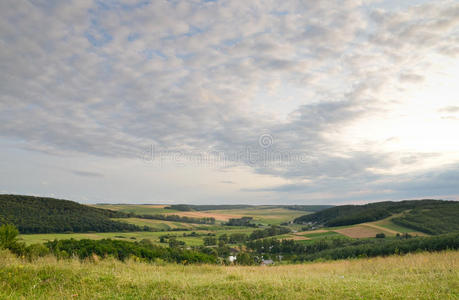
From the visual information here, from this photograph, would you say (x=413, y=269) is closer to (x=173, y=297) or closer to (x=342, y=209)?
(x=173, y=297)

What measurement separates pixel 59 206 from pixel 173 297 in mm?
131937

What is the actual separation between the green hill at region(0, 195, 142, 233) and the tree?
84.2 meters

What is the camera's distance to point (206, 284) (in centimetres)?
1018

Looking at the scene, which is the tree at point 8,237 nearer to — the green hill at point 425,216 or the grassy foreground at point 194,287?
the grassy foreground at point 194,287

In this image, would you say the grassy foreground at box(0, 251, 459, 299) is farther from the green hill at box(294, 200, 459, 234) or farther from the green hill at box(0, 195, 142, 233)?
the green hill at box(0, 195, 142, 233)

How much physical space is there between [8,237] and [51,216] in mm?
103925

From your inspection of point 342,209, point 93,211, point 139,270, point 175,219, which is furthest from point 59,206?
point 342,209

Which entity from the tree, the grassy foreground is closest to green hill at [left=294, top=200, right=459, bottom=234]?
the grassy foreground

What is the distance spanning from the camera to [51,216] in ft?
342

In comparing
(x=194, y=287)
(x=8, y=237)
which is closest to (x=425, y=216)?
(x=194, y=287)

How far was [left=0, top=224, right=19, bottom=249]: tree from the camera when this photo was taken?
16766 millimetres

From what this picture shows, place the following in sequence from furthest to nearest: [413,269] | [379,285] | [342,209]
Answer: [342,209], [413,269], [379,285]

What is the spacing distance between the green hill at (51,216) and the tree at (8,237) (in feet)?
276

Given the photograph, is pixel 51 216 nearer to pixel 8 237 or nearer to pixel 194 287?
pixel 8 237
